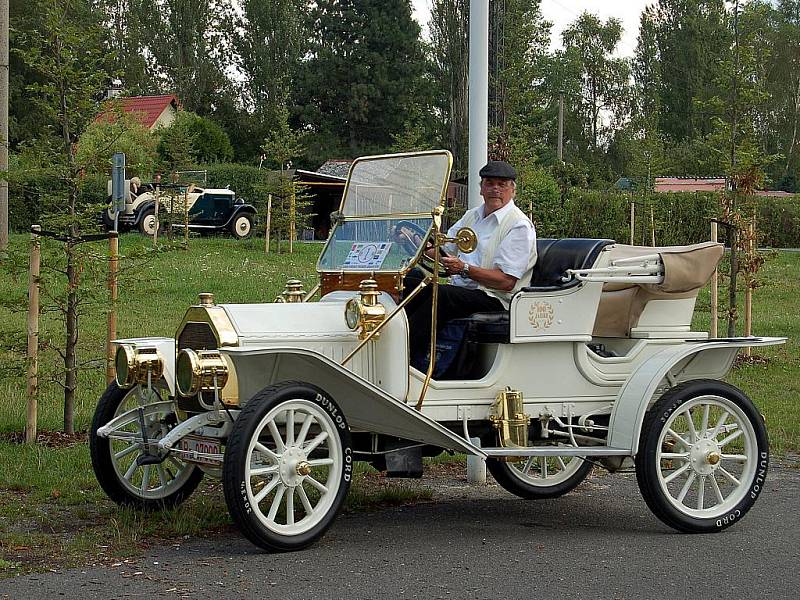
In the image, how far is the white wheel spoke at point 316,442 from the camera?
6.15m

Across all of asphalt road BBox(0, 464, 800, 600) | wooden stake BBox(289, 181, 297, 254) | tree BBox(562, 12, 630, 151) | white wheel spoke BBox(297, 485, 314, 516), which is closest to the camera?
asphalt road BBox(0, 464, 800, 600)

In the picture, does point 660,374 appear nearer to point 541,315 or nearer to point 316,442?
point 541,315

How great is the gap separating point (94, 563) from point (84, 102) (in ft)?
15.2

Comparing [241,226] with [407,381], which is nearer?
[407,381]

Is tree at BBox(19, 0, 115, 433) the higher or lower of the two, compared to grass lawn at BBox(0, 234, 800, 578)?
higher

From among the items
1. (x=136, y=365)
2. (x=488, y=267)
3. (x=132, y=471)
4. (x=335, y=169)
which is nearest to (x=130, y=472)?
(x=132, y=471)

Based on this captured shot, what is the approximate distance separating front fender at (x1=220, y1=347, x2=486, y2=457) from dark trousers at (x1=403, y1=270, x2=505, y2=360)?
1.76ft

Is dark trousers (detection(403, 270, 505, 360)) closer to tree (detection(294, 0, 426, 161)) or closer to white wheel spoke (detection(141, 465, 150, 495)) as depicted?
white wheel spoke (detection(141, 465, 150, 495))

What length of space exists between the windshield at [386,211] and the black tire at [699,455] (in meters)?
1.62

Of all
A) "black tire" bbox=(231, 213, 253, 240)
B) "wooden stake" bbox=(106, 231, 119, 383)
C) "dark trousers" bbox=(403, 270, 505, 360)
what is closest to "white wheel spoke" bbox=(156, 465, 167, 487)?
"dark trousers" bbox=(403, 270, 505, 360)

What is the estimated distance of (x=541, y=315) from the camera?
22.9ft

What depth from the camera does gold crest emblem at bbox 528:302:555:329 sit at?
6.94 meters

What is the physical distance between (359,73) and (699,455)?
51240 mm

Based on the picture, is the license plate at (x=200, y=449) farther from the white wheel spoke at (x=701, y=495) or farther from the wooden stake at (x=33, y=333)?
the wooden stake at (x=33, y=333)
